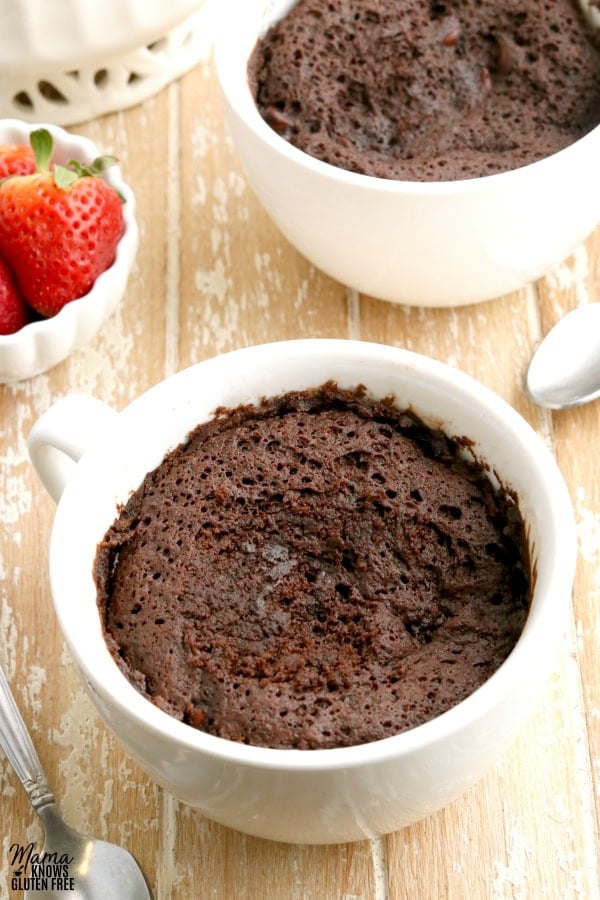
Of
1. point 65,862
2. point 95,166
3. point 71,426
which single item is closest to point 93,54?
point 95,166

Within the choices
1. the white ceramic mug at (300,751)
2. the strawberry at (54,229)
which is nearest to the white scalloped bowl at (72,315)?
the strawberry at (54,229)

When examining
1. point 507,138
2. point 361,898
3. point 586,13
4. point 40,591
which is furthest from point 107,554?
point 586,13

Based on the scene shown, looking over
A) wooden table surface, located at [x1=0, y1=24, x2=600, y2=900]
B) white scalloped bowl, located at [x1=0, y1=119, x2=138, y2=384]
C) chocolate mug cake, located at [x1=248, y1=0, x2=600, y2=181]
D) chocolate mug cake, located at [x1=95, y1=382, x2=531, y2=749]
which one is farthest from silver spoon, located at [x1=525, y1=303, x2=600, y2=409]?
white scalloped bowl, located at [x1=0, y1=119, x2=138, y2=384]

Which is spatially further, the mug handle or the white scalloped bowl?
the white scalloped bowl

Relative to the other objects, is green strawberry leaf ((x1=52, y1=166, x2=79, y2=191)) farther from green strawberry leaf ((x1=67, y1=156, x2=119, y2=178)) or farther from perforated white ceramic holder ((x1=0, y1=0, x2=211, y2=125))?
perforated white ceramic holder ((x1=0, y1=0, x2=211, y2=125))

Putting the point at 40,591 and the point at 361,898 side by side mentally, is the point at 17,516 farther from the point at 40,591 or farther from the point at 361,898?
the point at 361,898

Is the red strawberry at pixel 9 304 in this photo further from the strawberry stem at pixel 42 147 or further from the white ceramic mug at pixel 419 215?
the white ceramic mug at pixel 419 215

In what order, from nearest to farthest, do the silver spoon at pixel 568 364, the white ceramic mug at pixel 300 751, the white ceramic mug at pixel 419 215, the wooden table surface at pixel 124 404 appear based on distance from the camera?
the white ceramic mug at pixel 300 751 → the wooden table surface at pixel 124 404 → the white ceramic mug at pixel 419 215 → the silver spoon at pixel 568 364
